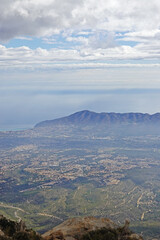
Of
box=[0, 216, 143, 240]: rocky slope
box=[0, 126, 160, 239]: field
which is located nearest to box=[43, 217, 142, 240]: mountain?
box=[0, 216, 143, 240]: rocky slope

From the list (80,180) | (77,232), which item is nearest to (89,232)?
(77,232)

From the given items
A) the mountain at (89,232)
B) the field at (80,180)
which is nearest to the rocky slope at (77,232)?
the mountain at (89,232)

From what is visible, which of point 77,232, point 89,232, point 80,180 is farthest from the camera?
point 80,180

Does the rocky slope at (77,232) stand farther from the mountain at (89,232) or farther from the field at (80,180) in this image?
the field at (80,180)

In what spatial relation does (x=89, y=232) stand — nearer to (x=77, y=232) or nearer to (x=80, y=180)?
(x=77, y=232)

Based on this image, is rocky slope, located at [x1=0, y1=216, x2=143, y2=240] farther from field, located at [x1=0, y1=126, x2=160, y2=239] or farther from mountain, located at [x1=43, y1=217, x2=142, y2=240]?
field, located at [x1=0, y1=126, x2=160, y2=239]

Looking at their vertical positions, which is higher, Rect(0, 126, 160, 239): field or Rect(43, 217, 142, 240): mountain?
Rect(43, 217, 142, 240): mountain

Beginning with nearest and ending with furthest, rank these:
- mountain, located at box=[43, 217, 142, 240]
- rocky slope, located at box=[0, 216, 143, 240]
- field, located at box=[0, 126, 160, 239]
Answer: rocky slope, located at box=[0, 216, 143, 240]
mountain, located at box=[43, 217, 142, 240]
field, located at box=[0, 126, 160, 239]

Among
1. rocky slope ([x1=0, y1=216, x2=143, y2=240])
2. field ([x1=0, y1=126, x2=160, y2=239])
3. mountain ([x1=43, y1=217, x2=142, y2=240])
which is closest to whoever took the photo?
rocky slope ([x1=0, y1=216, x2=143, y2=240])
